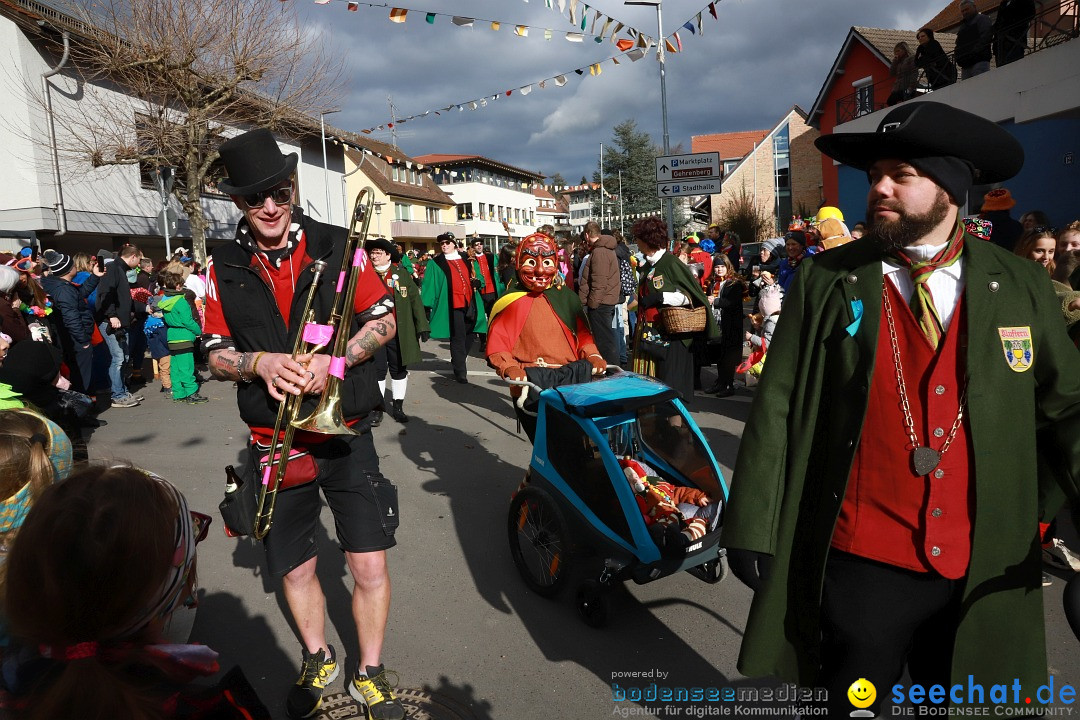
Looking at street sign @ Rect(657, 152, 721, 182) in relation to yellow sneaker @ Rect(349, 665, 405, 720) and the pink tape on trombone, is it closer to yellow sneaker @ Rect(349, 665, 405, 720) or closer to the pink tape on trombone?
the pink tape on trombone

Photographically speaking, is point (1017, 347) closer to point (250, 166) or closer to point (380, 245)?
point (250, 166)

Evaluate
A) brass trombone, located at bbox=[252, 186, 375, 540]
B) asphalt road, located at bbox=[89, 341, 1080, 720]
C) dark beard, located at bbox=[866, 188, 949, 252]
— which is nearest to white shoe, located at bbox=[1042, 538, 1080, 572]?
asphalt road, located at bbox=[89, 341, 1080, 720]

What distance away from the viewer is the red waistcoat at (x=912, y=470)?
1.80 metres

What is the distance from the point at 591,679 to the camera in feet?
10.1

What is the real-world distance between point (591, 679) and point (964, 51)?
1635 cm

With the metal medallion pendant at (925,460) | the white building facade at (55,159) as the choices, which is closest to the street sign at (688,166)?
the metal medallion pendant at (925,460)

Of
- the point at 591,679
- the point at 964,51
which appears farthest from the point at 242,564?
the point at 964,51

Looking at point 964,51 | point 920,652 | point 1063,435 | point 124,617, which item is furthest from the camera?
point 964,51

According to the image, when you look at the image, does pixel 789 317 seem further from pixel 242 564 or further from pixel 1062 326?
pixel 242 564

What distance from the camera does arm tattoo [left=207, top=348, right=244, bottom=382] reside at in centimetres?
264

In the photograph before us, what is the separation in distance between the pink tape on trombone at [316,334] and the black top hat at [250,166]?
56 cm

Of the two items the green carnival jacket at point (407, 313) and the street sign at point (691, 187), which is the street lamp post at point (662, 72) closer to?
the street sign at point (691, 187)

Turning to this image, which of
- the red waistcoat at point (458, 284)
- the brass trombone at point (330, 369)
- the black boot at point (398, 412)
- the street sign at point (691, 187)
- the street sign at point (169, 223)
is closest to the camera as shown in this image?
the brass trombone at point (330, 369)

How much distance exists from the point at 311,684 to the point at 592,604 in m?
1.34
